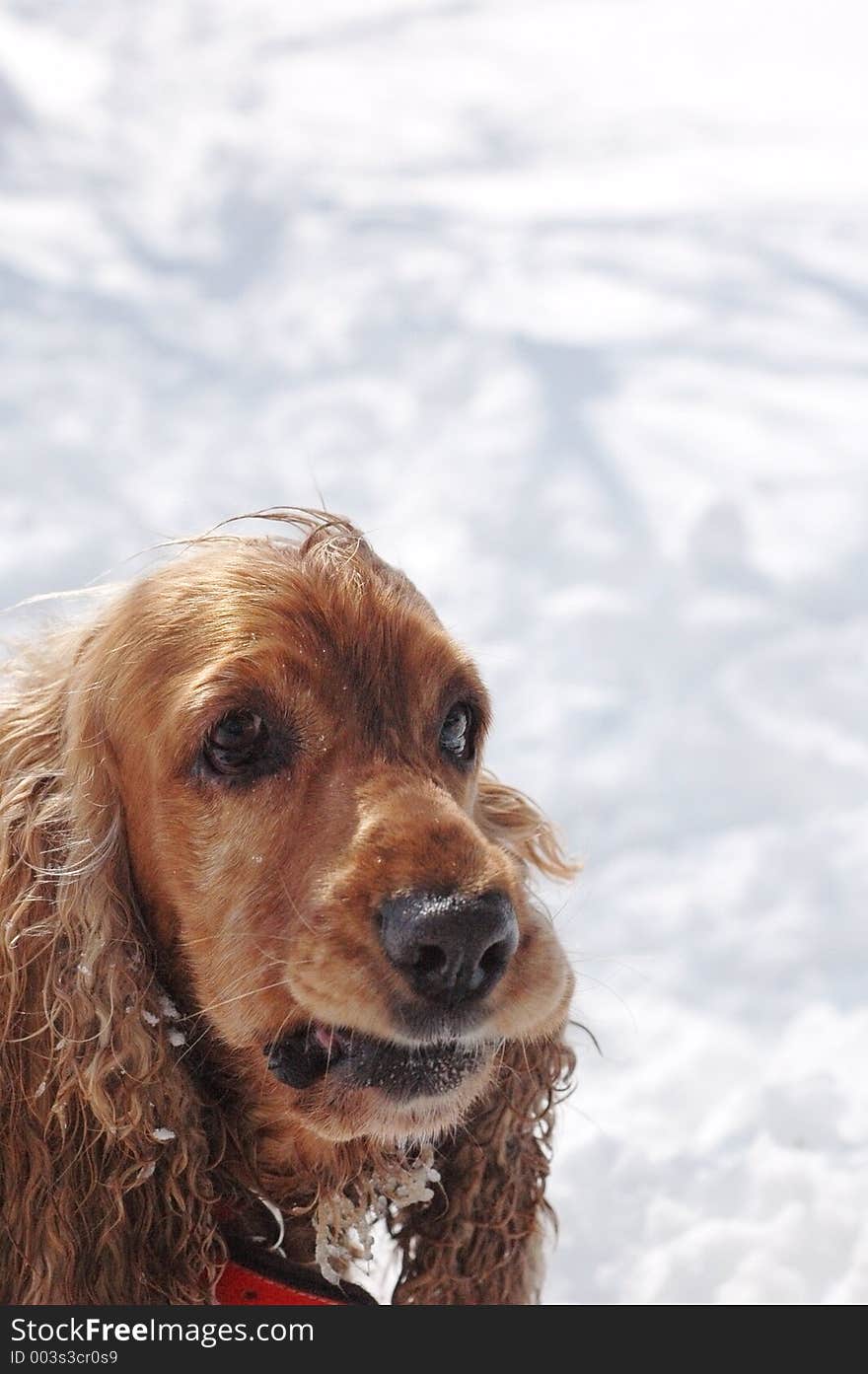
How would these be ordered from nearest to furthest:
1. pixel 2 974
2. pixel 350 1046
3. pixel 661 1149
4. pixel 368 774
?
pixel 350 1046 → pixel 368 774 → pixel 2 974 → pixel 661 1149

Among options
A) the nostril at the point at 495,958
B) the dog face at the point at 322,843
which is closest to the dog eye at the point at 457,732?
the dog face at the point at 322,843

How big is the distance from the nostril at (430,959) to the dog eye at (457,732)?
667 millimetres

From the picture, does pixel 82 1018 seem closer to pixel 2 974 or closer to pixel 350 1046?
pixel 2 974

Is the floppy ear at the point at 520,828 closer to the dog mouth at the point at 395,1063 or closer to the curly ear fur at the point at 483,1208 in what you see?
the curly ear fur at the point at 483,1208

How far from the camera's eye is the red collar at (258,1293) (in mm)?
3008

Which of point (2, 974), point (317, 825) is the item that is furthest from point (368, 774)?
point (2, 974)

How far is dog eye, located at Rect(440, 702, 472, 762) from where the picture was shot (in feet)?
10.2

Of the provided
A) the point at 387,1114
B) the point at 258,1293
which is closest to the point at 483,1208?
the point at 258,1293

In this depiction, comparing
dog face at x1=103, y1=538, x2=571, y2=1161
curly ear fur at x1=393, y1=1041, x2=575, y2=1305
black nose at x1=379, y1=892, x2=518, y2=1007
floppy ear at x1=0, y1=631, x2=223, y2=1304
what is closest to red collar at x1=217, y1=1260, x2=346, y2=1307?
floppy ear at x1=0, y1=631, x2=223, y2=1304

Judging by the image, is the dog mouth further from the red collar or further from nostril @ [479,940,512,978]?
the red collar

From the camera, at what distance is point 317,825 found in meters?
2.78

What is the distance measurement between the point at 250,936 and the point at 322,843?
0.23m

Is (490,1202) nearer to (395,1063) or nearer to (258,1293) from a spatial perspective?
(258,1293)

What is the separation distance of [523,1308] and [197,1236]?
0.71 meters
